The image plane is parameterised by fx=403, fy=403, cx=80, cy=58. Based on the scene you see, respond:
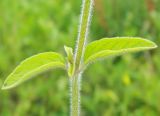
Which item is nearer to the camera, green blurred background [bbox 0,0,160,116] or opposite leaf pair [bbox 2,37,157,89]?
opposite leaf pair [bbox 2,37,157,89]

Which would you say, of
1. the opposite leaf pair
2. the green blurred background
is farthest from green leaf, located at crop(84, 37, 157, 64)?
the green blurred background

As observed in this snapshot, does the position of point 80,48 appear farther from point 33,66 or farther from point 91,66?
point 91,66

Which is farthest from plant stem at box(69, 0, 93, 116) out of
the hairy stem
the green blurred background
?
the green blurred background

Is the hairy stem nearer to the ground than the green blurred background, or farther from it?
nearer to the ground

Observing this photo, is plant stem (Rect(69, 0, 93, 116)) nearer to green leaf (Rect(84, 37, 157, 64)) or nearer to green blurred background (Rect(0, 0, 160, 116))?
green leaf (Rect(84, 37, 157, 64))

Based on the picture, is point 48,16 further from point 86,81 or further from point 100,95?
point 100,95

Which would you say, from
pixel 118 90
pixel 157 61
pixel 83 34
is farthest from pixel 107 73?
pixel 83 34

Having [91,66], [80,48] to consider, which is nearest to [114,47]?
[80,48]

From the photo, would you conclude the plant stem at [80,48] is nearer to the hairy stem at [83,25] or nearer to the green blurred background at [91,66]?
the hairy stem at [83,25]
